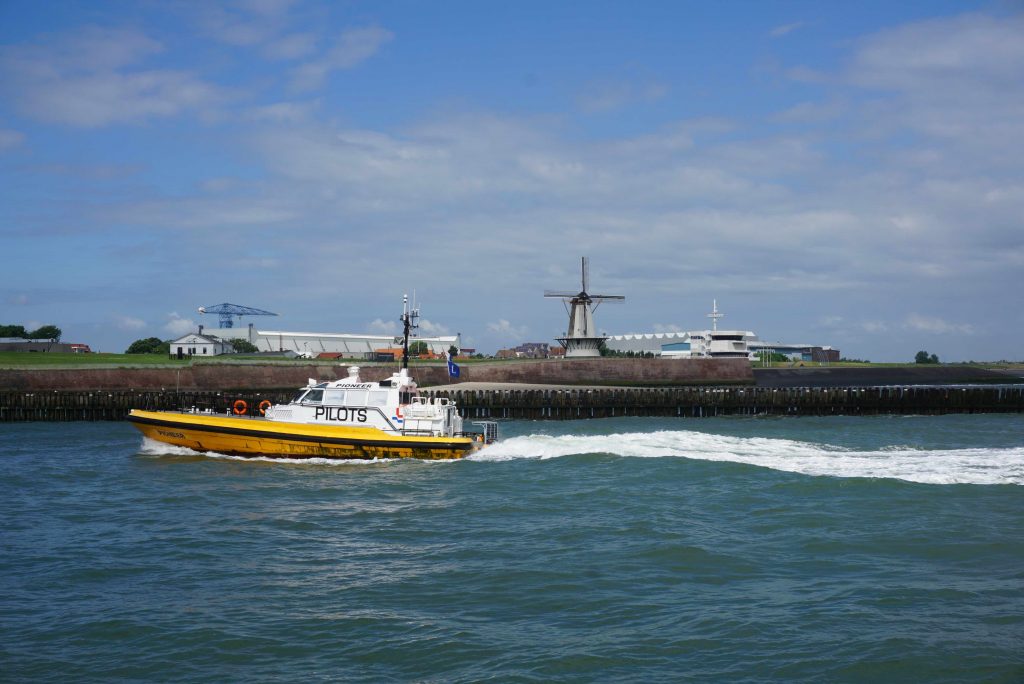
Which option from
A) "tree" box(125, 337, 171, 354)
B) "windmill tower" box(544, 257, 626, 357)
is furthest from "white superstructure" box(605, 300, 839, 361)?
"tree" box(125, 337, 171, 354)

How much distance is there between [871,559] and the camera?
518 inches

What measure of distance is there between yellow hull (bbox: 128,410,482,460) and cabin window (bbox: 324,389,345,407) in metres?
0.77

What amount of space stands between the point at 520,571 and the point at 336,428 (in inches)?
523

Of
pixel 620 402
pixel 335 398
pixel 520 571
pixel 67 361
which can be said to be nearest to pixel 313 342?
pixel 67 361

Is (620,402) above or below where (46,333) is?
below

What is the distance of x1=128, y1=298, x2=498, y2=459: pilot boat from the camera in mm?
24500

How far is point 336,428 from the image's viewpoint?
80.9 ft

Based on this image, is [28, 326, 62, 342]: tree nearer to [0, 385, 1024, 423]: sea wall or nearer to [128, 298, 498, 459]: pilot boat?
[0, 385, 1024, 423]: sea wall

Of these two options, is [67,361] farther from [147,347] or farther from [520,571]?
[520,571]

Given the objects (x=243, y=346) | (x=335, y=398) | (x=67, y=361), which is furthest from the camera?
(x=243, y=346)

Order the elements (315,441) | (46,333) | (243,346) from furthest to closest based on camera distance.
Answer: (243,346)
(46,333)
(315,441)

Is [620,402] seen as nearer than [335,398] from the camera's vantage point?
No

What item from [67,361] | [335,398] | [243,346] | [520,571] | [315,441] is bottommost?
[520,571]

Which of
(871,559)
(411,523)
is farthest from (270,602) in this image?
(871,559)
